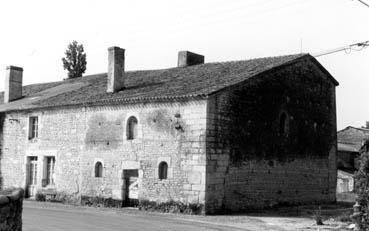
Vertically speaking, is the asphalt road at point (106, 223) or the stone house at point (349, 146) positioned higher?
the stone house at point (349, 146)

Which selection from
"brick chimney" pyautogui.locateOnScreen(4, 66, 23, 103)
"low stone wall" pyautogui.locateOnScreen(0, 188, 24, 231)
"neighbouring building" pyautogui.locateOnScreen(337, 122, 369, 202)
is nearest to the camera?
"low stone wall" pyautogui.locateOnScreen(0, 188, 24, 231)

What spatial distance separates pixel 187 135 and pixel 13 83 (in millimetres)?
16409

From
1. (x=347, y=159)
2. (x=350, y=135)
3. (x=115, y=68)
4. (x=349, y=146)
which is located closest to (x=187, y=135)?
(x=115, y=68)

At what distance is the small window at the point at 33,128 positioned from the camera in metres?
28.6

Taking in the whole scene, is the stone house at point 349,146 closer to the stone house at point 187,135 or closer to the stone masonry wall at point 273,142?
the stone masonry wall at point 273,142

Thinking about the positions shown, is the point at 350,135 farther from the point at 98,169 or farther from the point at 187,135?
the point at 187,135

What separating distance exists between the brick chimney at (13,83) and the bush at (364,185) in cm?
2338

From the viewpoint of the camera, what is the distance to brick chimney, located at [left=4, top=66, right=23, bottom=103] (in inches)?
1281

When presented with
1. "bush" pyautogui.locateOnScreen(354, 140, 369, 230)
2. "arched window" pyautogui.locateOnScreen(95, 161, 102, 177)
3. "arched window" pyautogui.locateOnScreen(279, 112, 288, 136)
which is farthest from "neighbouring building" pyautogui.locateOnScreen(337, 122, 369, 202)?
"bush" pyautogui.locateOnScreen(354, 140, 369, 230)

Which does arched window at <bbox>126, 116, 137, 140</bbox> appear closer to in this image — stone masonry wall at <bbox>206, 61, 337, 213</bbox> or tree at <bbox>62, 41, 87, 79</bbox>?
stone masonry wall at <bbox>206, 61, 337, 213</bbox>

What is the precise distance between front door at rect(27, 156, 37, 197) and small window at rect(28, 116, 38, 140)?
3.68ft

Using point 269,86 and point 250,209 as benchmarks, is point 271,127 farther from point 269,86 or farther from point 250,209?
point 250,209

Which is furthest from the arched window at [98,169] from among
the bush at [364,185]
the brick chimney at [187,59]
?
the bush at [364,185]

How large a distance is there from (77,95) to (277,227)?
14.3 meters
